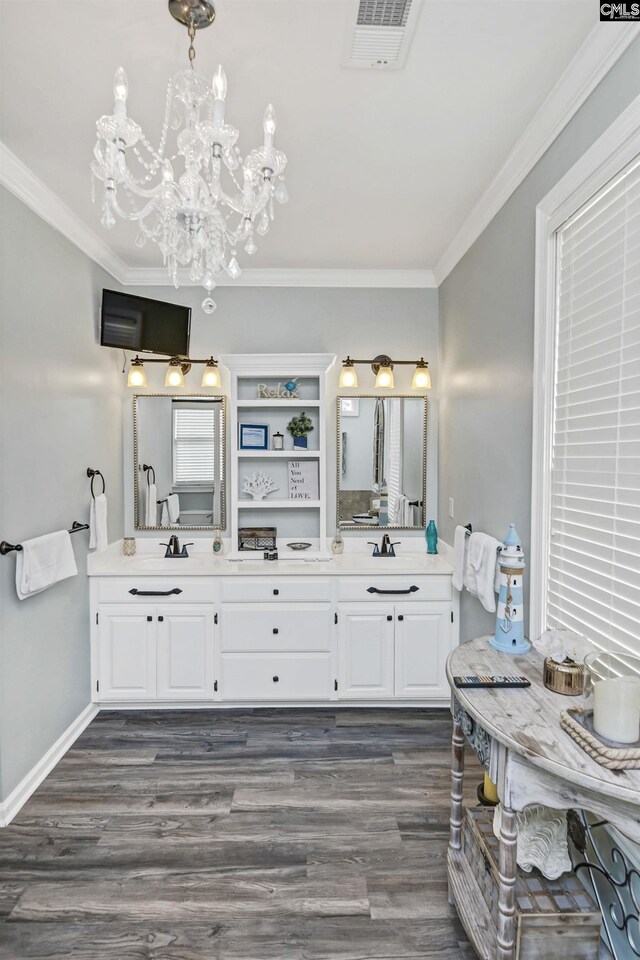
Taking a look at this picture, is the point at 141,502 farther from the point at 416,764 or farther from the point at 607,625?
the point at 607,625

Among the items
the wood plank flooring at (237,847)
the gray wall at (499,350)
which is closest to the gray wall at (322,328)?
the gray wall at (499,350)

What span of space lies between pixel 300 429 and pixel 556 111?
2.20 m

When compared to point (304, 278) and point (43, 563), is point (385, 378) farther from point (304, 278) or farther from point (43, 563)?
point (43, 563)

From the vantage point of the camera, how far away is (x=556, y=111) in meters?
1.82

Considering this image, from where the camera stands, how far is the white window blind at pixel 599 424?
57.5 inches

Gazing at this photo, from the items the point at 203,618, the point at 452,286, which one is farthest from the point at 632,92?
the point at 203,618

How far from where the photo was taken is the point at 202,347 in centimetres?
366

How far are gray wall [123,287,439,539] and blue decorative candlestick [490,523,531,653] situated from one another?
1.87 metres

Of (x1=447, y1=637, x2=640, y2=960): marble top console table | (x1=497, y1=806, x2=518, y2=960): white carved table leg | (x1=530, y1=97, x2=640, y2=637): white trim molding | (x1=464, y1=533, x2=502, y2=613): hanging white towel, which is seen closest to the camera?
(x1=447, y1=637, x2=640, y2=960): marble top console table

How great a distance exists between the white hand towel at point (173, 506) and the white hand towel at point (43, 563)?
994 mm

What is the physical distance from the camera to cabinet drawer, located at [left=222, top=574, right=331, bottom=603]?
3137 mm

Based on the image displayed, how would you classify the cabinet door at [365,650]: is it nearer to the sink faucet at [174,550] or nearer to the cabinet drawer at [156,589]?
the cabinet drawer at [156,589]

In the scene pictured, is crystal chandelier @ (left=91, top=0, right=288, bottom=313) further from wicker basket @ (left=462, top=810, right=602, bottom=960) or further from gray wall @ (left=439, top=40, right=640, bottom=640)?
wicker basket @ (left=462, top=810, right=602, bottom=960)

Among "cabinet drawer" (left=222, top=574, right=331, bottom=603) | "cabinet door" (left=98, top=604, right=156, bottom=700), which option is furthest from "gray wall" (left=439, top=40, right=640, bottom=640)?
"cabinet door" (left=98, top=604, right=156, bottom=700)
